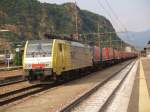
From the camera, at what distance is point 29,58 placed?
23.1 m

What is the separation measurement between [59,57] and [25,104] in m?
8.45

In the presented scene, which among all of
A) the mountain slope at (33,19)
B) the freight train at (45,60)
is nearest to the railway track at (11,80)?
the freight train at (45,60)

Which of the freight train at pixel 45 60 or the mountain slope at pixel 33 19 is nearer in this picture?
the freight train at pixel 45 60

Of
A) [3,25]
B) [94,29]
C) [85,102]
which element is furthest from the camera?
[94,29]

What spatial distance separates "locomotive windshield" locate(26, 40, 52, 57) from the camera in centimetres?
2295

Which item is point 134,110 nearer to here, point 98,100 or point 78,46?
point 98,100

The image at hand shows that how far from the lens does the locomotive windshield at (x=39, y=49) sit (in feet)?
75.3

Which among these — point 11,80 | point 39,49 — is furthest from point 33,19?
point 39,49

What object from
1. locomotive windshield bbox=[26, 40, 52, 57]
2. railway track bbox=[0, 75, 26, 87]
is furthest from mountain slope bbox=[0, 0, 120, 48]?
locomotive windshield bbox=[26, 40, 52, 57]

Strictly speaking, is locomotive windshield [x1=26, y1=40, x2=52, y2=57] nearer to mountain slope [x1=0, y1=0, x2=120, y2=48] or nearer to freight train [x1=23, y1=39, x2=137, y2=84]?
freight train [x1=23, y1=39, x2=137, y2=84]

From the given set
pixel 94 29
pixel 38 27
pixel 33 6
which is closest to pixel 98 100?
pixel 38 27

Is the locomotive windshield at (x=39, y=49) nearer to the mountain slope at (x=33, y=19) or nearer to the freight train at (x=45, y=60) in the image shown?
the freight train at (x=45, y=60)

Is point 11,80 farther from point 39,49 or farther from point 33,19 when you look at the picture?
point 33,19

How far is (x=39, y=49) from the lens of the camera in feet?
76.1
